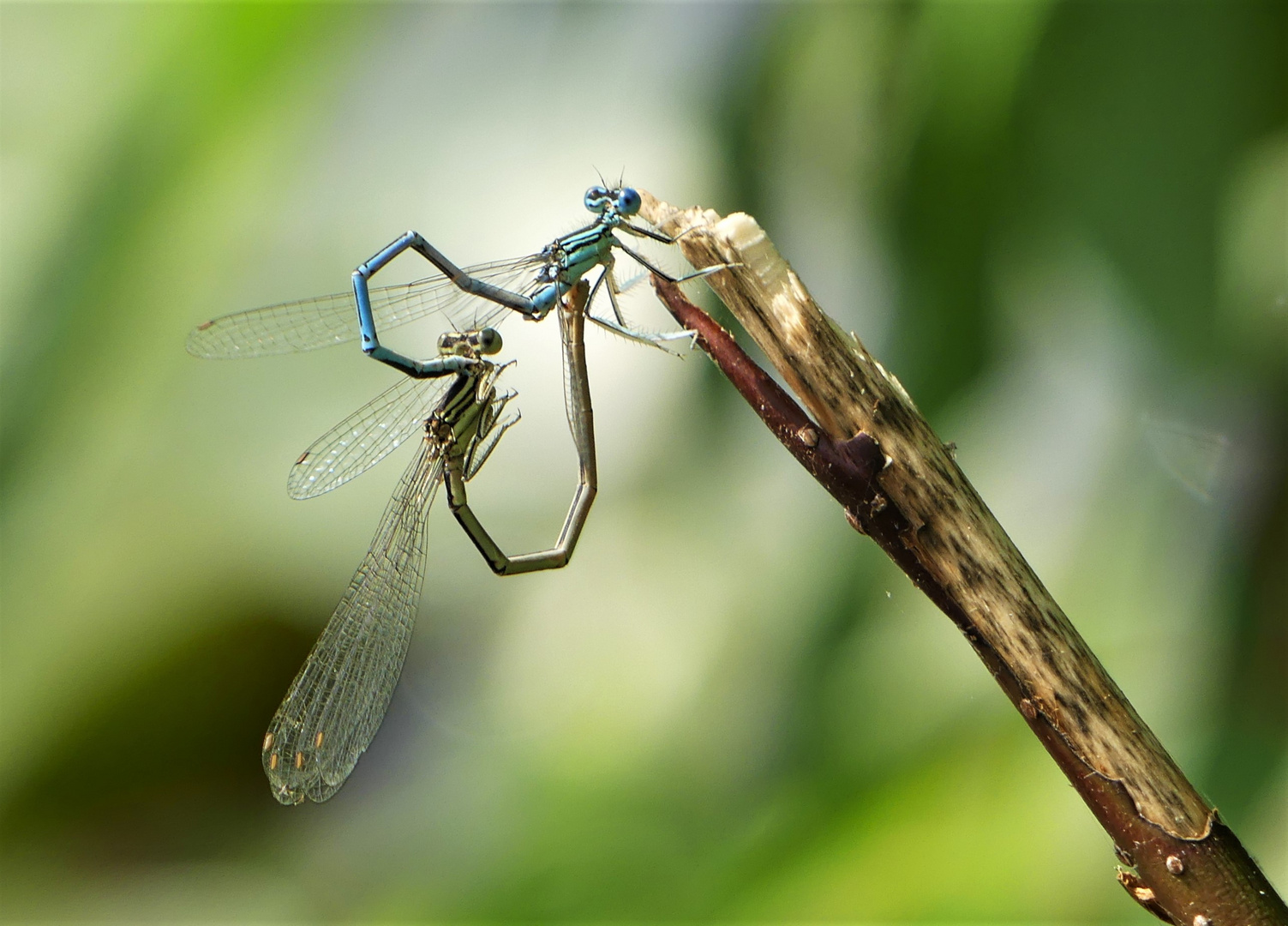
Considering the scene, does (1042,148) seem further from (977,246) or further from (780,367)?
(780,367)

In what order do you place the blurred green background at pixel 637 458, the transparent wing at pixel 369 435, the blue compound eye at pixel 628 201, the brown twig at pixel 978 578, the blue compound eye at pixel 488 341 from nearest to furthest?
1. the brown twig at pixel 978 578
2. the blue compound eye at pixel 628 201
3. the blue compound eye at pixel 488 341
4. the transparent wing at pixel 369 435
5. the blurred green background at pixel 637 458

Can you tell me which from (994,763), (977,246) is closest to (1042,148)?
(977,246)

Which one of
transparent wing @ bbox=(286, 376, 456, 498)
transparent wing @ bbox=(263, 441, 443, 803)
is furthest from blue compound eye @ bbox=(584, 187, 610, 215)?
transparent wing @ bbox=(263, 441, 443, 803)

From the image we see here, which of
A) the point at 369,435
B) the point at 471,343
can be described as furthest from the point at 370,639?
the point at 471,343

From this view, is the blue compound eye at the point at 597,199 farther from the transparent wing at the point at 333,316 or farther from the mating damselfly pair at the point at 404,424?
the transparent wing at the point at 333,316

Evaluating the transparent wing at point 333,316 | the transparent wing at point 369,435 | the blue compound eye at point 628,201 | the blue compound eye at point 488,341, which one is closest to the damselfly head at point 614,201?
the blue compound eye at point 628,201

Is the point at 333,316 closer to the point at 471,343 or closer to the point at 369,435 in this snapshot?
the point at 369,435
